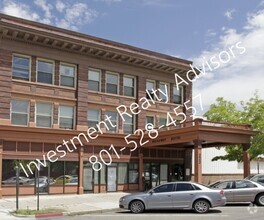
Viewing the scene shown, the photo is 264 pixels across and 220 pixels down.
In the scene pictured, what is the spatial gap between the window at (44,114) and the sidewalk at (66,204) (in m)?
4.86

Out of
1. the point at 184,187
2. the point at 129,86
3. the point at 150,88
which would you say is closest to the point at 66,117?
the point at 129,86

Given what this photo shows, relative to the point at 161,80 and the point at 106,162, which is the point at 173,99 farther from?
the point at 106,162

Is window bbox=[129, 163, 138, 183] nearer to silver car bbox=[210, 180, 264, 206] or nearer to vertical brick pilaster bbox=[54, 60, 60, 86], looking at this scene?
vertical brick pilaster bbox=[54, 60, 60, 86]

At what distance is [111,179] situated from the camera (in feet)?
106

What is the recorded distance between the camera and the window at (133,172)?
1316 inches

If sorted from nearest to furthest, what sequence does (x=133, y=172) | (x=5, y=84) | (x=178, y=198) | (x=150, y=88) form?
(x=178, y=198)
(x=5, y=84)
(x=133, y=172)
(x=150, y=88)

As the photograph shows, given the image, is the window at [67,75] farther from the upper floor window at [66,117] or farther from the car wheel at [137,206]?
the car wheel at [137,206]

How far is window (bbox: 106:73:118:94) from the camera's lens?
33156 mm

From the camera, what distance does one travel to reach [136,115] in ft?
113

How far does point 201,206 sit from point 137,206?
2.87 metres

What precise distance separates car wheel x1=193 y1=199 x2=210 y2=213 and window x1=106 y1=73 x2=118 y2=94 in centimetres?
1542

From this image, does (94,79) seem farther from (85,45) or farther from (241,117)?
(241,117)

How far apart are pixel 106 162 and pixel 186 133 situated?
6617 millimetres

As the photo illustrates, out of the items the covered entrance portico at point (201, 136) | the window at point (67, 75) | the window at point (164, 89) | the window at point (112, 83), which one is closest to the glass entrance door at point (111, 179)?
the covered entrance portico at point (201, 136)
